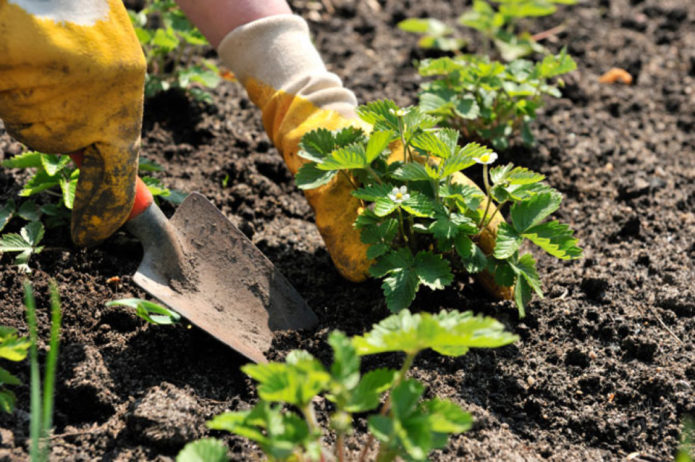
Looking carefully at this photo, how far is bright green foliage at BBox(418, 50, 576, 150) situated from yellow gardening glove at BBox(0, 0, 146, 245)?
41.9 inches

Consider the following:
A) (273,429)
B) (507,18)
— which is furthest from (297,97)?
(507,18)

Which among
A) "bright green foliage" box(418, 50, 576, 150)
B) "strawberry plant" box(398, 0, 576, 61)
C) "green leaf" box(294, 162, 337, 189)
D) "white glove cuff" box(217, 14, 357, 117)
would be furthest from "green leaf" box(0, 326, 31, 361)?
"strawberry plant" box(398, 0, 576, 61)

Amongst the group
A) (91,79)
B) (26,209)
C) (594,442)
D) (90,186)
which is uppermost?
(91,79)

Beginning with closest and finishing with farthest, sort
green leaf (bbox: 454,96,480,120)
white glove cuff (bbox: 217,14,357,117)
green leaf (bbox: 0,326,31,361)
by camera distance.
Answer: green leaf (bbox: 0,326,31,361) → white glove cuff (bbox: 217,14,357,117) → green leaf (bbox: 454,96,480,120)

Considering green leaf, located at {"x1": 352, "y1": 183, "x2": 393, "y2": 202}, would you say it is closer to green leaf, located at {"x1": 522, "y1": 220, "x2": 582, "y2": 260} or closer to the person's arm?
green leaf, located at {"x1": 522, "y1": 220, "x2": 582, "y2": 260}

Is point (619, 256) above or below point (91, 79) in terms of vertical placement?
below

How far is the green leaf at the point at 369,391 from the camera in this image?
4.41 feet

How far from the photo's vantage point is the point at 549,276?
2221 millimetres

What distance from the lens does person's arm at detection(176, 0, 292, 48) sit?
2.28m

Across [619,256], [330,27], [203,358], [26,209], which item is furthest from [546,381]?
[330,27]

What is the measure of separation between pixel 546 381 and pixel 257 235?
1035 millimetres

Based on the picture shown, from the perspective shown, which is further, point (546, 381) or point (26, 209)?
point (26, 209)

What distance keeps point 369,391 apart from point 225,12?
1416 mm

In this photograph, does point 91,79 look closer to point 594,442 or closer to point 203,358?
point 203,358
